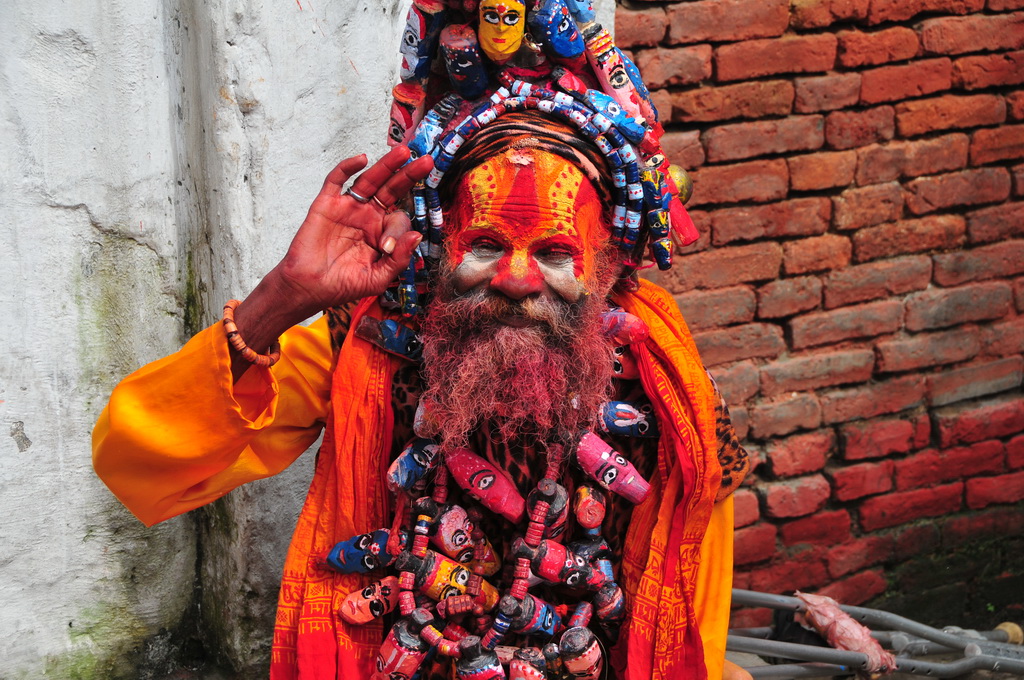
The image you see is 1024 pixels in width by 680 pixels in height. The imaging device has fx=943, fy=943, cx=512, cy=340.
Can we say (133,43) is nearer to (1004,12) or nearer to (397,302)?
(397,302)

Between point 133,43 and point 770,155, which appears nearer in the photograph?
point 133,43

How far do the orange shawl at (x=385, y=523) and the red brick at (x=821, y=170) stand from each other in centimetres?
132

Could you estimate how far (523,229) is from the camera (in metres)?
1.83

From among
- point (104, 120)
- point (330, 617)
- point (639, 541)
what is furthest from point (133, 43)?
point (639, 541)

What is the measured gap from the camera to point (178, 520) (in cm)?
261

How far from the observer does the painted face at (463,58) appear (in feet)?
6.15

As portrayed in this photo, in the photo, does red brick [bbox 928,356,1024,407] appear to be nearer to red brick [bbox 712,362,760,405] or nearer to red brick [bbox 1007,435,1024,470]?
red brick [bbox 1007,435,1024,470]

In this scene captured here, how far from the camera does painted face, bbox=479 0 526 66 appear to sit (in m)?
1.83

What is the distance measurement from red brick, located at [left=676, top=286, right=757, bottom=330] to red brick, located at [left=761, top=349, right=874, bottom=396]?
221mm

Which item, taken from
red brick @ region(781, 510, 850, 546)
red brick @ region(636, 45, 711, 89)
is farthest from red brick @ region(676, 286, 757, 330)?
red brick @ region(781, 510, 850, 546)

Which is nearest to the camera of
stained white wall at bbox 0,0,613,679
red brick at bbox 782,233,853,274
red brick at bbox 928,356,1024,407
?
stained white wall at bbox 0,0,613,679

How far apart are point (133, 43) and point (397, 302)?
96 cm

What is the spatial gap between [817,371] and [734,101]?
98 centimetres

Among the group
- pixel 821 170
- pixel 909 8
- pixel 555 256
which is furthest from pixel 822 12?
pixel 555 256
